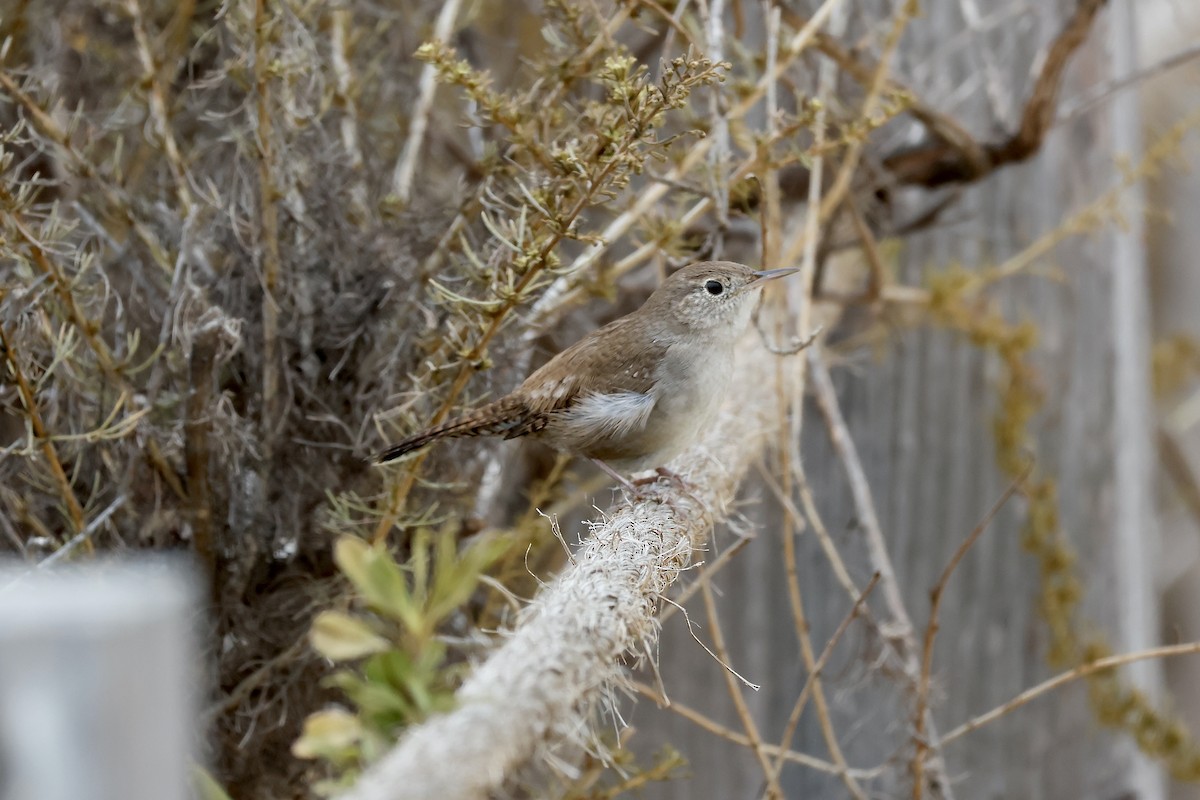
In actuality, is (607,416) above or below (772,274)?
below

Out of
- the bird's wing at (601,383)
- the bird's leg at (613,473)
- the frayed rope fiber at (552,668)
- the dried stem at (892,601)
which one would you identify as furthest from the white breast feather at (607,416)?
the dried stem at (892,601)

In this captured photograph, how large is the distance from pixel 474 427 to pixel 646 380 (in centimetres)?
37

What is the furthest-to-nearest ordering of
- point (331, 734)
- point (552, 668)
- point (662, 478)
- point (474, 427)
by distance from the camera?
1. point (662, 478)
2. point (474, 427)
3. point (552, 668)
4. point (331, 734)

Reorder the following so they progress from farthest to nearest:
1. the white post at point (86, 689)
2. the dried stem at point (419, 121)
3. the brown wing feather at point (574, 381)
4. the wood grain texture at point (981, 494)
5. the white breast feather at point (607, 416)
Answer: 1. the wood grain texture at point (981, 494)
2. the dried stem at point (419, 121)
3. the white breast feather at point (607, 416)
4. the brown wing feather at point (574, 381)
5. the white post at point (86, 689)

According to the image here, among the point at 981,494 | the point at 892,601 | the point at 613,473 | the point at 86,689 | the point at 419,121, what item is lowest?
the point at 981,494

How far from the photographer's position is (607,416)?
→ 204 cm

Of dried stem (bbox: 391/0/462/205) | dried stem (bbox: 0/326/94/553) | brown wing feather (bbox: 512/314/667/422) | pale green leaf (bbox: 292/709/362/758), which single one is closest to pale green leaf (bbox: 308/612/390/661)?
pale green leaf (bbox: 292/709/362/758)

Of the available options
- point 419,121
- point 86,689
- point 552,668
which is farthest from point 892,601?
point 86,689

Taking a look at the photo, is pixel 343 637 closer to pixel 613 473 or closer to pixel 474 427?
pixel 474 427

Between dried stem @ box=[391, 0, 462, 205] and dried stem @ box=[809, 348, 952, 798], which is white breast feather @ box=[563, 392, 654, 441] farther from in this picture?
dried stem @ box=[391, 0, 462, 205]

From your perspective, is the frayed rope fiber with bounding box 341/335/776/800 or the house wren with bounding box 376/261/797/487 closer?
the frayed rope fiber with bounding box 341/335/776/800

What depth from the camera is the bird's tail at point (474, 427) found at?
5.67ft

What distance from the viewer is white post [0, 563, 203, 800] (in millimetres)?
489

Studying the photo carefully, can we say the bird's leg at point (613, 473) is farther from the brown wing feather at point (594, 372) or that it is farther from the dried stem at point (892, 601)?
the dried stem at point (892, 601)
